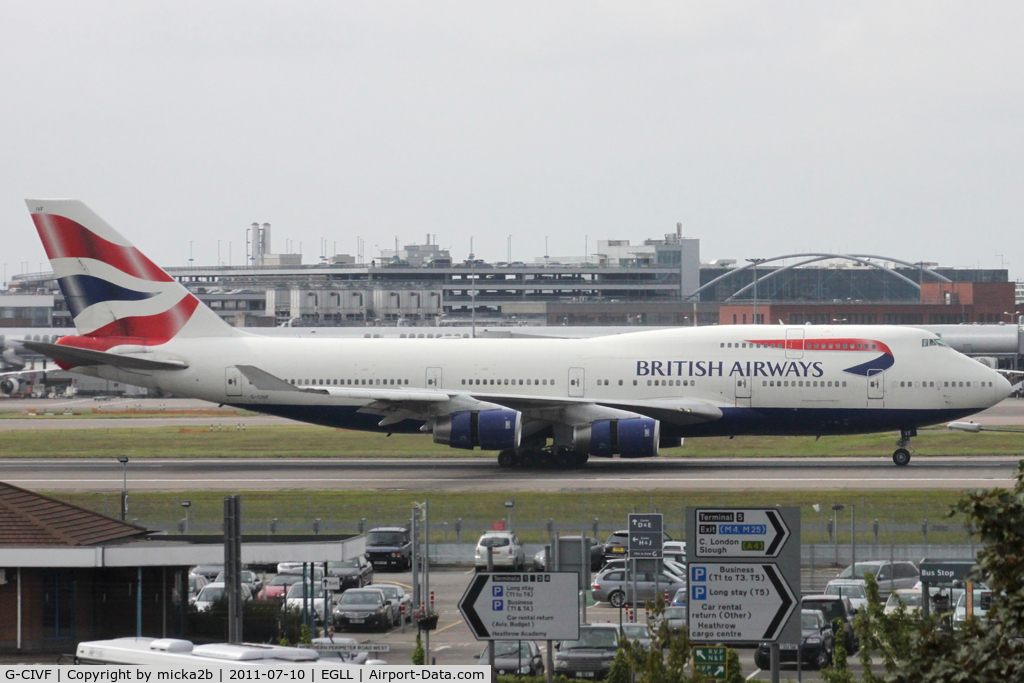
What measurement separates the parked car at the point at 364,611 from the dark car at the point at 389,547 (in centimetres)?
657

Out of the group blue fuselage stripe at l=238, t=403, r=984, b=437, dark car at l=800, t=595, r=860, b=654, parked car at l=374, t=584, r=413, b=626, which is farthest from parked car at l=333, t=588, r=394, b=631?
blue fuselage stripe at l=238, t=403, r=984, b=437

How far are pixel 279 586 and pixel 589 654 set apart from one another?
7.17 m

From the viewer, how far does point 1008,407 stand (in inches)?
3184

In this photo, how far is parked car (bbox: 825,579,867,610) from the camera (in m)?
24.1

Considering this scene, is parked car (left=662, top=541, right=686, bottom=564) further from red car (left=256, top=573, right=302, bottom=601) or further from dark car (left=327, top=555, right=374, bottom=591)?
red car (left=256, top=573, right=302, bottom=601)

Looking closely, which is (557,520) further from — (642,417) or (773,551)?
(773,551)

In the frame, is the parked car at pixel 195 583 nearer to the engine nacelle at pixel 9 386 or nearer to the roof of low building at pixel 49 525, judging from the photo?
the roof of low building at pixel 49 525

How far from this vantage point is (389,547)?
102 ft

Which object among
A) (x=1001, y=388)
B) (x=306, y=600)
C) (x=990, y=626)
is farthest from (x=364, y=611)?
(x=1001, y=388)

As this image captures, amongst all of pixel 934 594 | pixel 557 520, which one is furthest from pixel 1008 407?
pixel 934 594

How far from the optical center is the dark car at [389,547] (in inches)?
1219

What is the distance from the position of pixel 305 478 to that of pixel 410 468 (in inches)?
181

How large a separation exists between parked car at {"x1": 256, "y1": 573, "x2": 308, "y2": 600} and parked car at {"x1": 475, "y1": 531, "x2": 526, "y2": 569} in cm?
445

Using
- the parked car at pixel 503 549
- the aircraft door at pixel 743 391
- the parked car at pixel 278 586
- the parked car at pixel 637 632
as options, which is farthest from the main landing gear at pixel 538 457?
the parked car at pixel 637 632
